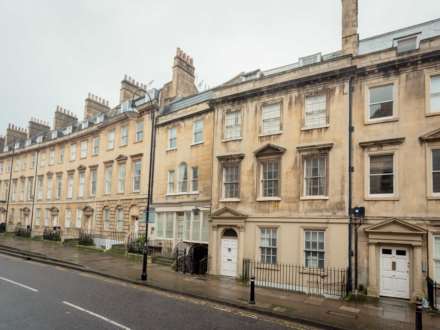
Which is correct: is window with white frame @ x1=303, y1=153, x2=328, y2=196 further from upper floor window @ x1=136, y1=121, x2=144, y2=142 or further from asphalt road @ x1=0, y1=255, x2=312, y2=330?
upper floor window @ x1=136, y1=121, x2=144, y2=142

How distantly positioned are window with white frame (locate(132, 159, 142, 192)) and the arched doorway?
34.6 feet

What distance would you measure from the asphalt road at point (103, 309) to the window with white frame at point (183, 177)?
362 inches

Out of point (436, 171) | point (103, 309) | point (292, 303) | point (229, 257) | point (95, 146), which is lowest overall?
point (292, 303)

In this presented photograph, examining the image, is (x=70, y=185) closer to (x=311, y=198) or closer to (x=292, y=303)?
(x=311, y=198)

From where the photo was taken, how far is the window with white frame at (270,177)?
1697 centimetres

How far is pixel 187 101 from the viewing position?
24156 millimetres

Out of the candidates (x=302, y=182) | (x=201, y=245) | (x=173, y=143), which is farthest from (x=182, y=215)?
(x=302, y=182)

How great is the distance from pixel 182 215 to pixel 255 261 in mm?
7018

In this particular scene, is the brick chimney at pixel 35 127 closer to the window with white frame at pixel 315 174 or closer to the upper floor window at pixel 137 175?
the upper floor window at pixel 137 175

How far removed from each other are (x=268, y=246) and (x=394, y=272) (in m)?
5.77

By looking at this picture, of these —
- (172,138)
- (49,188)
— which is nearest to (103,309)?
(172,138)

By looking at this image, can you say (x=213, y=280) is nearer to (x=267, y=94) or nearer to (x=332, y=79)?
(x=267, y=94)

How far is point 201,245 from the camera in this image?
64.4 feet

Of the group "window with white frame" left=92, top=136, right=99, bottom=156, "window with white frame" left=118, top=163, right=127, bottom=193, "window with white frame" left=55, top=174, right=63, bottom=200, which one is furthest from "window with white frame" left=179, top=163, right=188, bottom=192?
"window with white frame" left=55, top=174, right=63, bottom=200
